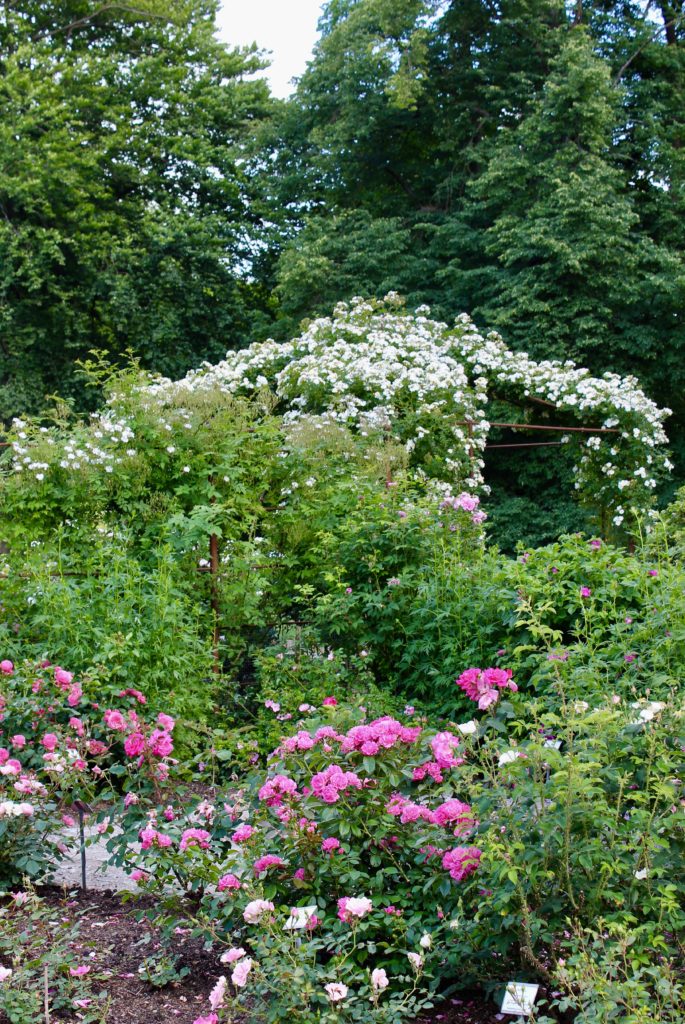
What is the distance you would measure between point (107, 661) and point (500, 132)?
13.7m

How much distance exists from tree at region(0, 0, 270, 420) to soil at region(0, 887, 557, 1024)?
14162 millimetres

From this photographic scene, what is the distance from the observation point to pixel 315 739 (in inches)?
109

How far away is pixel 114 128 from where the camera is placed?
728 inches

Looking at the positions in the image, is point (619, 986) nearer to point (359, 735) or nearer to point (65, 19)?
point (359, 735)

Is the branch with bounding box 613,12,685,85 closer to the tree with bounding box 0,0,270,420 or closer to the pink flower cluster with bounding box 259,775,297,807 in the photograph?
the tree with bounding box 0,0,270,420

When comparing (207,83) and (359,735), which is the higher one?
(207,83)

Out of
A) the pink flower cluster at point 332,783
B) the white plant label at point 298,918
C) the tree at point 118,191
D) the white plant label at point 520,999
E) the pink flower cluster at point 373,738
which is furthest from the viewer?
the tree at point 118,191

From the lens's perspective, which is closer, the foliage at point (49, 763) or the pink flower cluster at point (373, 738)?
the pink flower cluster at point (373, 738)

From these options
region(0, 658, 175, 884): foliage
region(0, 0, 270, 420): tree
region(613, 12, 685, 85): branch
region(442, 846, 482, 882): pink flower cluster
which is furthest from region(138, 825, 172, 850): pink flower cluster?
region(613, 12, 685, 85): branch

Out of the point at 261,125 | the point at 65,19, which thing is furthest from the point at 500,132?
the point at 65,19

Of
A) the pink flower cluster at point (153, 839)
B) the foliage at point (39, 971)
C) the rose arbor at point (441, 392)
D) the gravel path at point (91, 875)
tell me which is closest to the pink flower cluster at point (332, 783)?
the pink flower cluster at point (153, 839)

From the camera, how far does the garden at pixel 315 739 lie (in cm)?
237

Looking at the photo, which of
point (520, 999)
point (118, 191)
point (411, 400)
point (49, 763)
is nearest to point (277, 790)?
point (520, 999)

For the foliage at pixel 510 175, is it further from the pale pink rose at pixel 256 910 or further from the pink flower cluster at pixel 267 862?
the pale pink rose at pixel 256 910
